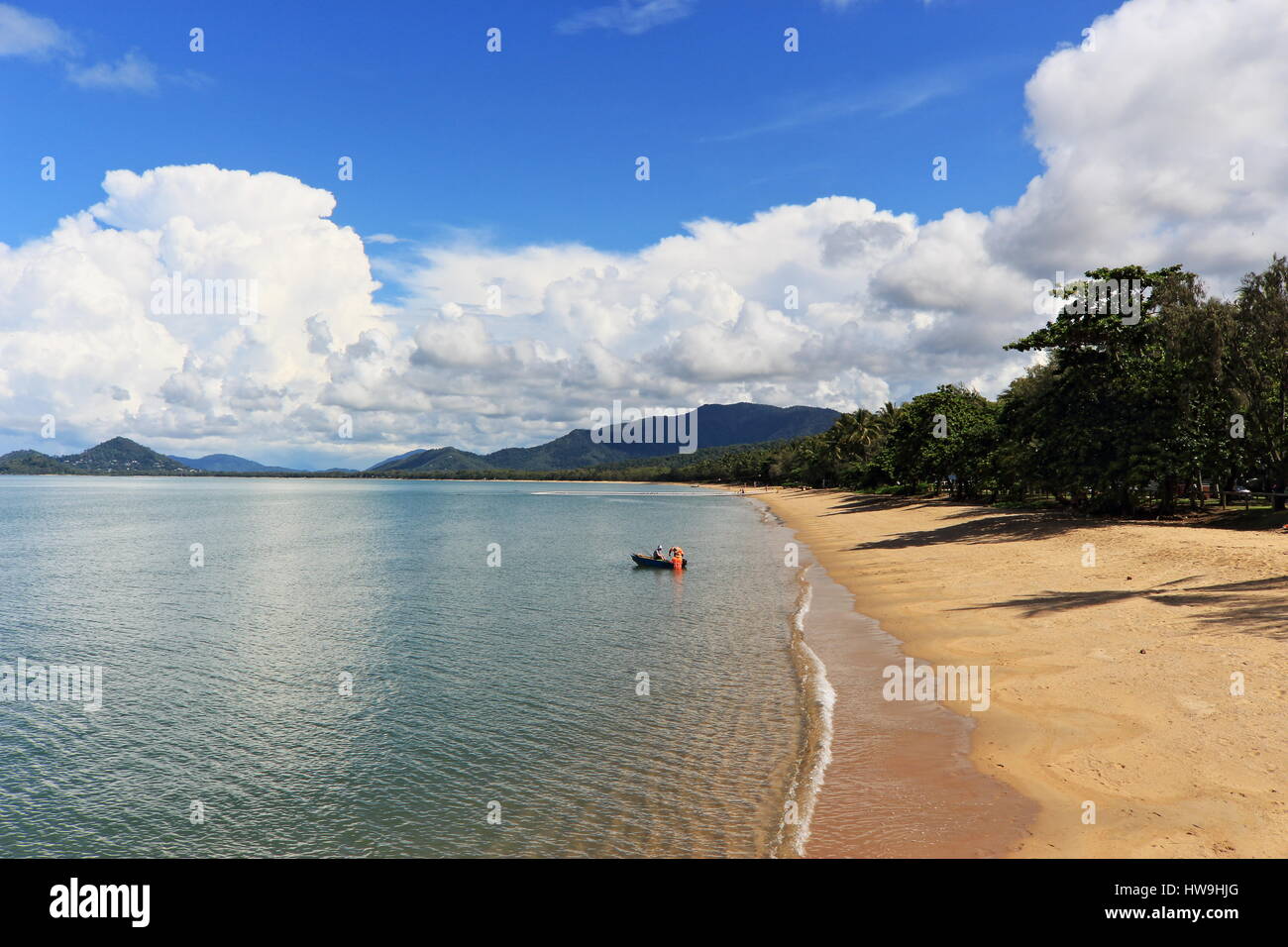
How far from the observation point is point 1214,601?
78.9 feet

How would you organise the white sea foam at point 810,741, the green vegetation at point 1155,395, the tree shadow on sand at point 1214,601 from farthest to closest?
the green vegetation at point 1155,395, the tree shadow on sand at point 1214,601, the white sea foam at point 810,741

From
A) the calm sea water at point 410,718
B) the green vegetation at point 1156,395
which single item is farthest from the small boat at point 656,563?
the green vegetation at point 1156,395

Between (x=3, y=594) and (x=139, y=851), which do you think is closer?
(x=139, y=851)

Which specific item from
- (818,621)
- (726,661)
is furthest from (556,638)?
(818,621)

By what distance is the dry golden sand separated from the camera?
11.2m

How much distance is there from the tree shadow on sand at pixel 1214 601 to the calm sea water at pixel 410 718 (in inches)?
390

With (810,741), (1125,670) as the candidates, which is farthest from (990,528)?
(810,741)

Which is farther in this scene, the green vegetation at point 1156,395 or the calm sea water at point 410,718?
the green vegetation at point 1156,395

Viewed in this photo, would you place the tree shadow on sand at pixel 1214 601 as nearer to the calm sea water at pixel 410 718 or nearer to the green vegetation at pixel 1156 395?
the calm sea water at pixel 410 718

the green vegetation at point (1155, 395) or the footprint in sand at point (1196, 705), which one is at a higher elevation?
the green vegetation at point (1155, 395)

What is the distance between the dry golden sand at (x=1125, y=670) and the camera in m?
11.2

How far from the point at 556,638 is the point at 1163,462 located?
38.0 meters
